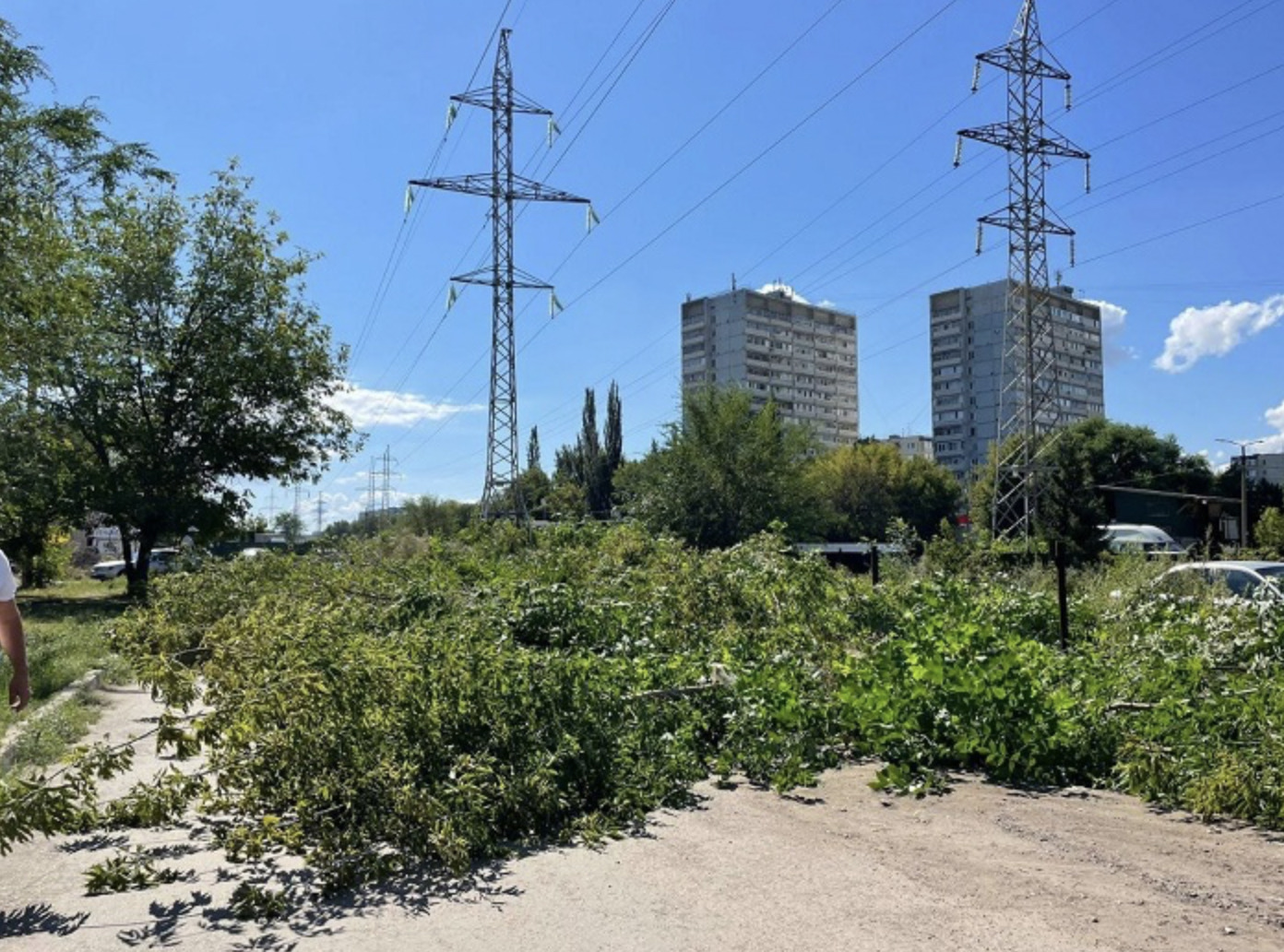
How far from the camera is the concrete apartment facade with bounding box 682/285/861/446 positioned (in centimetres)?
13900

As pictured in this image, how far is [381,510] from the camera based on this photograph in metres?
101

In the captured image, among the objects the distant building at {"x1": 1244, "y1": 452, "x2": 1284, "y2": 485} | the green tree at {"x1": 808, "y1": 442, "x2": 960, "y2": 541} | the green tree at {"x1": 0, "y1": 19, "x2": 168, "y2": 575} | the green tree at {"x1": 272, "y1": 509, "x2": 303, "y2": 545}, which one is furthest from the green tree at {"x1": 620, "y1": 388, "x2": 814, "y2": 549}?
the distant building at {"x1": 1244, "y1": 452, "x2": 1284, "y2": 485}

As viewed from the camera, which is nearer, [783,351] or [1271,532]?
[1271,532]

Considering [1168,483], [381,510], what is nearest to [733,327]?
[381,510]

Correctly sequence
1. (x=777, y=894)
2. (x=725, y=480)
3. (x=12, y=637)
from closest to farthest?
1. (x=777, y=894)
2. (x=12, y=637)
3. (x=725, y=480)

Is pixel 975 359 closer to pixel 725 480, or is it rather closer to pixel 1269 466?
pixel 1269 466

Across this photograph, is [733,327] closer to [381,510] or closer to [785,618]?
[381,510]

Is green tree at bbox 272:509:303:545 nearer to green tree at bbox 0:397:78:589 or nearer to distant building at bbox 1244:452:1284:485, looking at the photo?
green tree at bbox 0:397:78:589

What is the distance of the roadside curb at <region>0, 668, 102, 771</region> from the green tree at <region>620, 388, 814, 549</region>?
2346 cm

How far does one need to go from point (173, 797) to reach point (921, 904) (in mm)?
3679

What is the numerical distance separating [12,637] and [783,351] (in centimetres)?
14234

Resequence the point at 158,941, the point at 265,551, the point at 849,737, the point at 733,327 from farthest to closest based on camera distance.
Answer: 1. the point at 733,327
2. the point at 265,551
3. the point at 849,737
4. the point at 158,941

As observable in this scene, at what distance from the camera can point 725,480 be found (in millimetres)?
33969

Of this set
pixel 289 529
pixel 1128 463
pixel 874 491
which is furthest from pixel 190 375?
pixel 1128 463
